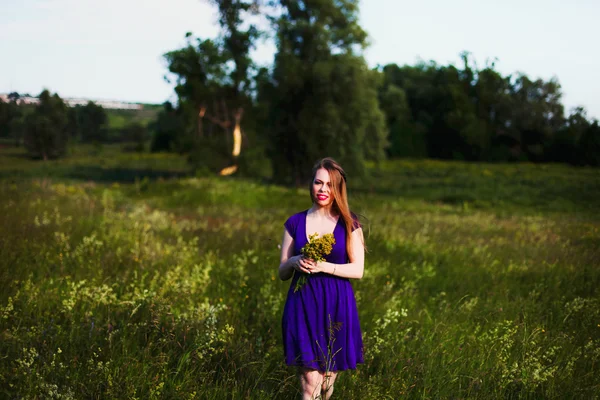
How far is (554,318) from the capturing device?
5.82 m

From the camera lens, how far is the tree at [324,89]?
29750mm

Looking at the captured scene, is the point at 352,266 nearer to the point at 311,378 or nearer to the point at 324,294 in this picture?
the point at 324,294

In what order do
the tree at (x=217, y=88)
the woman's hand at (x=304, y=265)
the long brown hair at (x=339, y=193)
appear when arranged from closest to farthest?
the woman's hand at (x=304, y=265)
the long brown hair at (x=339, y=193)
the tree at (x=217, y=88)

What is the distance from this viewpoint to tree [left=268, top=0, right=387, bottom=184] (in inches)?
1171

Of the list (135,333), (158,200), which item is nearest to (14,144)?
(158,200)

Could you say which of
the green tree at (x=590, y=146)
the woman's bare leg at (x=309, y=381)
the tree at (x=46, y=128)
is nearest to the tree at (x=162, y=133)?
the green tree at (x=590, y=146)

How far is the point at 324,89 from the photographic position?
96.9 feet

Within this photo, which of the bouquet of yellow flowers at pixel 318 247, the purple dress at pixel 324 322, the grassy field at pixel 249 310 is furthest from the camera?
the grassy field at pixel 249 310

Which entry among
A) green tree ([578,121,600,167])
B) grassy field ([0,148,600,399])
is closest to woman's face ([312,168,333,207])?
grassy field ([0,148,600,399])

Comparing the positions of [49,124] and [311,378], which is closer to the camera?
[311,378]

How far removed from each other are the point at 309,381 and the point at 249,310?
230 cm

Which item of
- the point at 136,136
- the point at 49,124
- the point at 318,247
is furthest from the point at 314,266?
the point at 136,136

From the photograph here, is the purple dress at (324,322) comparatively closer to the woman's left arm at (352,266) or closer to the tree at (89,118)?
the woman's left arm at (352,266)

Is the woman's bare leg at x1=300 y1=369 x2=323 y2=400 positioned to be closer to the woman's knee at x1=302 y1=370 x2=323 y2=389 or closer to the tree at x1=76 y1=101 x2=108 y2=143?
the woman's knee at x1=302 y1=370 x2=323 y2=389
